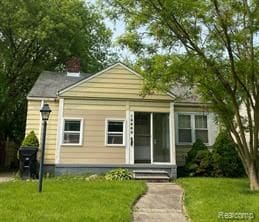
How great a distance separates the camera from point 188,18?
33.2ft

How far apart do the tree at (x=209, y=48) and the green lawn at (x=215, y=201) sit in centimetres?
105

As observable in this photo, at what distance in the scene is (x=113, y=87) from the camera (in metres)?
15.0

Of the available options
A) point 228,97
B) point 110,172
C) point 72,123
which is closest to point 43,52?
point 72,123

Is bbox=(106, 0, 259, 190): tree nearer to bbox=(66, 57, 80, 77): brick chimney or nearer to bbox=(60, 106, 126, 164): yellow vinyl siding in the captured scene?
bbox=(60, 106, 126, 164): yellow vinyl siding

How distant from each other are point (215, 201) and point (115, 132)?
684 centimetres

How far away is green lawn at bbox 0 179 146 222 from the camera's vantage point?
22.1 feet

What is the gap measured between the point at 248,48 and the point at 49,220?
7.65 m

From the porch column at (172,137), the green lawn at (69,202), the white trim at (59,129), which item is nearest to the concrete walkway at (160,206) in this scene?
the green lawn at (69,202)

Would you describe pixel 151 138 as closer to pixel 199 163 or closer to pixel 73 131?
pixel 199 163

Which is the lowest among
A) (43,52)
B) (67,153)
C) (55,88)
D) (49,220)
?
(49,220)

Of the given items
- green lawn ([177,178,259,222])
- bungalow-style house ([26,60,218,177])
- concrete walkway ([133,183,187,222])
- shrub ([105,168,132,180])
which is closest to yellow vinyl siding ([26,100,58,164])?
bungalow-style house ([26,60,218,177])

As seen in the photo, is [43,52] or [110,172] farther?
[43,52]

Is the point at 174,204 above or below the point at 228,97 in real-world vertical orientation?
below

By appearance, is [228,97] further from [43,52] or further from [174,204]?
[43,52]
